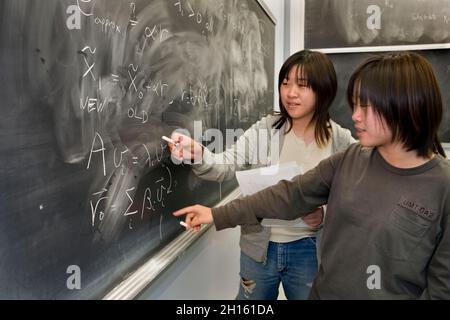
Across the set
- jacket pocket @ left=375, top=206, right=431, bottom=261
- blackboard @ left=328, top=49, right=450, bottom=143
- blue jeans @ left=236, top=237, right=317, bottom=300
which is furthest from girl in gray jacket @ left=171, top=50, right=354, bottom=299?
blackboard @ left=328, top=49, right=450, bottom=143

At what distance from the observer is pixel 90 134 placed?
804 millimetres

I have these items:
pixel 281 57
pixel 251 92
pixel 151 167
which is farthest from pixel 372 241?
pixel 281 57

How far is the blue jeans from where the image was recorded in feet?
4.31

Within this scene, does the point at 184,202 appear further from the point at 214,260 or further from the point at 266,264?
the point at 214,260

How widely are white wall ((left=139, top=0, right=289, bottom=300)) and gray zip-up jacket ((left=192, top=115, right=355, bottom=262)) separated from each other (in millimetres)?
271

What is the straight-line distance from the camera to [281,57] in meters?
3.11

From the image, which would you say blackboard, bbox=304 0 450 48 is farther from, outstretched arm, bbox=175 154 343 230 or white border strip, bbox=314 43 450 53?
outstretched arm, bbox=175 154 343 230

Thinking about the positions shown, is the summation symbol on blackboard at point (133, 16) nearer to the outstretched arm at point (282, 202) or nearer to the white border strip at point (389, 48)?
the outstretched arm at point (282, 202)

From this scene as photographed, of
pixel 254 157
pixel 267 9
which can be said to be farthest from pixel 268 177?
pixel 267 9

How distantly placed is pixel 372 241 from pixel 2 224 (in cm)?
81

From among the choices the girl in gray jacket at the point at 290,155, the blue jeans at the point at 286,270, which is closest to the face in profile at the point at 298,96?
the girl in gray jacket at the point at 290,155

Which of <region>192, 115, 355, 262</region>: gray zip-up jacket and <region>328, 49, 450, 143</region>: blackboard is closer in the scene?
<region>192, 115, 355, 262</region>: gray zip-up jacket

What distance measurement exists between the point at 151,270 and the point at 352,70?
256cm

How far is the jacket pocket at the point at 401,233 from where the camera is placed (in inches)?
33.5
